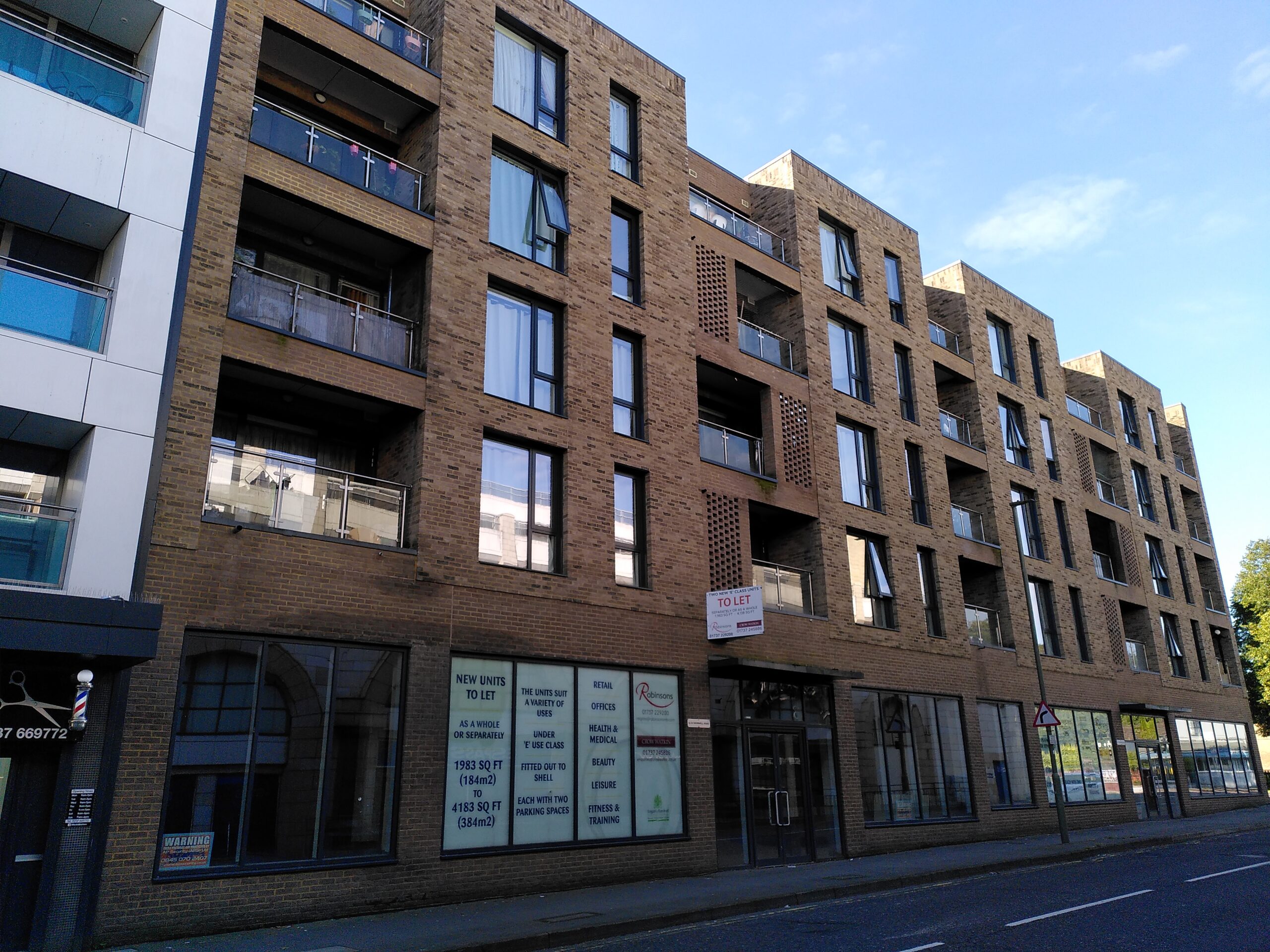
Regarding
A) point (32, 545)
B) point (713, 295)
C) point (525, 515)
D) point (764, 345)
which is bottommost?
point (32, 545)

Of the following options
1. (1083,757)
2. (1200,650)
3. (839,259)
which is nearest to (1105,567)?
(1200,650)

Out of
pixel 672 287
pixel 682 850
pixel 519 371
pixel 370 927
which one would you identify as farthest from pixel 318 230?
pixel 682 850

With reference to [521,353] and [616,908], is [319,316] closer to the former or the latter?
[521,353]

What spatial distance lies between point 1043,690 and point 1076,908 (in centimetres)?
1055

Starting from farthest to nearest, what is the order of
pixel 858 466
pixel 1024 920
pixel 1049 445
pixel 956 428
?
pixel 1049 445
pixel 956 428
pixel 858 466
pixel 1024 920

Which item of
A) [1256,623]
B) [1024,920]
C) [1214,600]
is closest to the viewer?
[1024,920]

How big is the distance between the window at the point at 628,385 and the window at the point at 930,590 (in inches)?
373

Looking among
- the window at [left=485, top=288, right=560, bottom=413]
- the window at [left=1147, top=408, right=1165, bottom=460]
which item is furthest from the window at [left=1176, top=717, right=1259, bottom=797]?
the window at [left=485, top=288, right=560, bottom=413]

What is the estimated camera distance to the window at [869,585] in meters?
21.5

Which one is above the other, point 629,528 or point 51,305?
point 51,305

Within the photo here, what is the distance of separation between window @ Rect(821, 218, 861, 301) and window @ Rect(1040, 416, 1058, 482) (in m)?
10.4

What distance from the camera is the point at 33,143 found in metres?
11.2

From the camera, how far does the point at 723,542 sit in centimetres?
1875

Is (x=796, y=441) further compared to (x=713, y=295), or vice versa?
(x=796, y=441)
